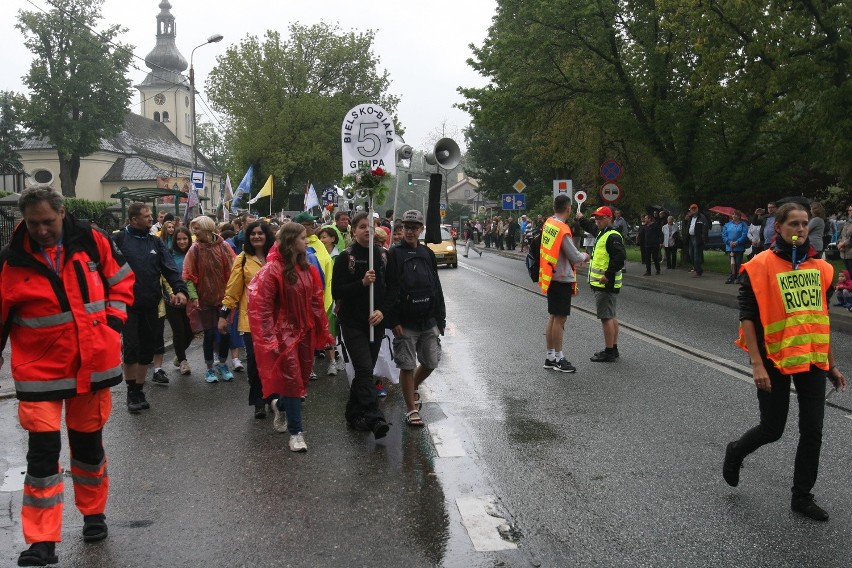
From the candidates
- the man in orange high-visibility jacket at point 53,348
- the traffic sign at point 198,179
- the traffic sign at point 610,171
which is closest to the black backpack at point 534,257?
the man in orange high-visibility jacket at point 53,348

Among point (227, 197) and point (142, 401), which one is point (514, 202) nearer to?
point (227, 197)

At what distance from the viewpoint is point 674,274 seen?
23609 mm

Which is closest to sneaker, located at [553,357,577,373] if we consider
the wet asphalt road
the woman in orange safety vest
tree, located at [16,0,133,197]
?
the wet asphalt road

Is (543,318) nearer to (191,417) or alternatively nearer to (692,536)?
(191,417)

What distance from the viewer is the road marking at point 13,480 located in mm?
5540

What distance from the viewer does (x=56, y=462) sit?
14.2ft

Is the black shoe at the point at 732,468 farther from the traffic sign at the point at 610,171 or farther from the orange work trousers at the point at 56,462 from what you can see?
the traffic sign at the point at 610,171

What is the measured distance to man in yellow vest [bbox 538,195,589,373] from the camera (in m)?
9.11

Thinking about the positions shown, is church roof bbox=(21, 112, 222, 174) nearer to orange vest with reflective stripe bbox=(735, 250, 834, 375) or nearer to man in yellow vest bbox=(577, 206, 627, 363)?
man in yellow vest bbox=(577, 206, 627, 363)

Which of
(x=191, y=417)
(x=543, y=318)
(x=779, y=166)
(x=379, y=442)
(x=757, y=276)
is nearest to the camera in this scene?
(x=757, y=276)

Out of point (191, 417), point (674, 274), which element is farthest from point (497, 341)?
point (674, 274)

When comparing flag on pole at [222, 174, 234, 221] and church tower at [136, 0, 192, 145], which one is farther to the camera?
church tower at [136, 0, 192, 145]

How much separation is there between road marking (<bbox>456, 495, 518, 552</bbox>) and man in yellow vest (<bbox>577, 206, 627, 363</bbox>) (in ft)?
16.3

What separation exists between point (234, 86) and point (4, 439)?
51755 millimetres
